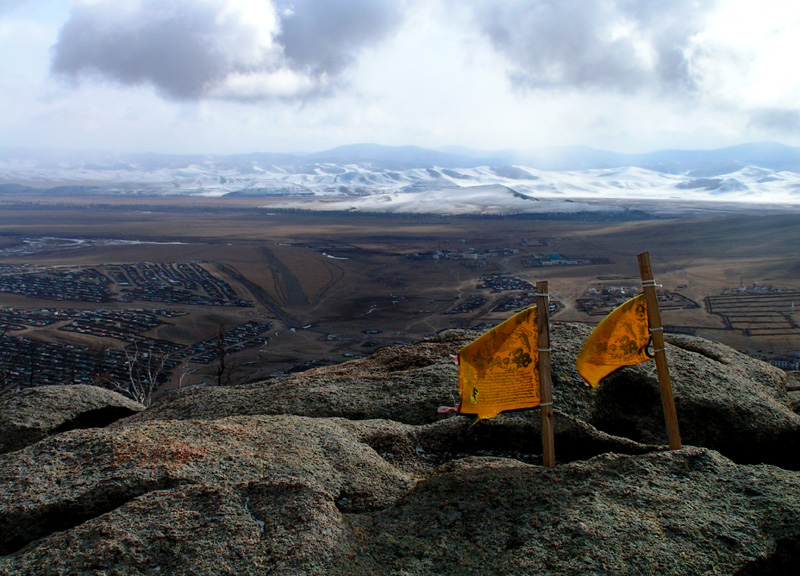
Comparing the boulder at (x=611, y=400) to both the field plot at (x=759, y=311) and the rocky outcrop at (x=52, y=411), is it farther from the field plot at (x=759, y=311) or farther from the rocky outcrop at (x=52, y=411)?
the field plot at (x=759, y=311)

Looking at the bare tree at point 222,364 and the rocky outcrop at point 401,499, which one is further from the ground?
the rocky outcrop at point 401,499

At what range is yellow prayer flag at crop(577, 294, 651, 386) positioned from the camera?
3955mm

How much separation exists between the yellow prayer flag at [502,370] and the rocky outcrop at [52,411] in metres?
3.97

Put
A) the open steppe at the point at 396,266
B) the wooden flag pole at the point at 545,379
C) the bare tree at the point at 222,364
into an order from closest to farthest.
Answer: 1. the wooden flag pole at the point at 545,379
2. the bare tree at the point at 222,364
3. the open steppe at the point at 396,266

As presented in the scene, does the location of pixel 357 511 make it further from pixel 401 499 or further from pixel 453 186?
pixel 453 186

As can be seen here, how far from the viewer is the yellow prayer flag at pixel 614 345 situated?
3.96m

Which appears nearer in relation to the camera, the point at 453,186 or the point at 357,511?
the point at 357,511

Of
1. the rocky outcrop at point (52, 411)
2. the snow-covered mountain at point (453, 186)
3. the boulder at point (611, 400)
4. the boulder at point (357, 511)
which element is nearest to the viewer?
the boulder at point (357, 511)

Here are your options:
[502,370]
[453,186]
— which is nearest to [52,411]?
[502,370]

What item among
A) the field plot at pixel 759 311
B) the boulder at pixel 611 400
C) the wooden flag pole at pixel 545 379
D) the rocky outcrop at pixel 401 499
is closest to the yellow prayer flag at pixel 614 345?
the wooden flag pole at pixel 545 379

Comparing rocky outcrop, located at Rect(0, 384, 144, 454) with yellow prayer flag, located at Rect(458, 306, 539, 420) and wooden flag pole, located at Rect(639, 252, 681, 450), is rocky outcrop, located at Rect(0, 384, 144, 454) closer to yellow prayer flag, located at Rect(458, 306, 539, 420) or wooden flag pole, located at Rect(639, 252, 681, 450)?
yellow prayer flag, located at Rect(458, 306, 539, 420)

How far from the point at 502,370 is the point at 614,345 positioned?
76cm

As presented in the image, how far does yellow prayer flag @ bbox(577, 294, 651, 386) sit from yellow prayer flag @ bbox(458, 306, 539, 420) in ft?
1.14

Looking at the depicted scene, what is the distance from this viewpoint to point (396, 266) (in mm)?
48000
